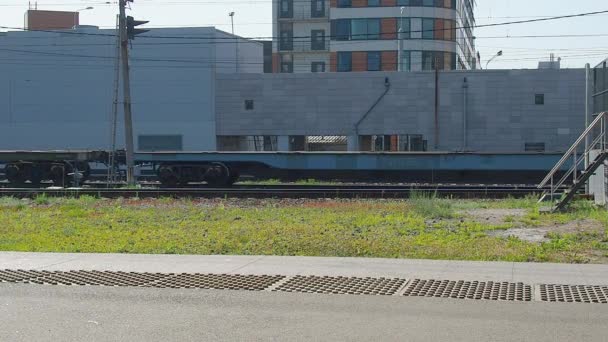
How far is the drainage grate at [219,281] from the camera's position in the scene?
30.3ft

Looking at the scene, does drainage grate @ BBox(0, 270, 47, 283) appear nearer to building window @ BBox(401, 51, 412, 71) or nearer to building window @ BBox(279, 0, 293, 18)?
building window @ BBox(401, 51, 412, 71)

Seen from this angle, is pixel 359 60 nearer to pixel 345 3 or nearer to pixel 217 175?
pixel 345 3

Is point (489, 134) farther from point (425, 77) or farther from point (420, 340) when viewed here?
point (420, 340)

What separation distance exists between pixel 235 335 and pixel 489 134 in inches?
1669

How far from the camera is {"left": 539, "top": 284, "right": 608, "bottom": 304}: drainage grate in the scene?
27.2 ft

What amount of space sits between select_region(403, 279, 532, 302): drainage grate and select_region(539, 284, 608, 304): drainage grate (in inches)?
7.7

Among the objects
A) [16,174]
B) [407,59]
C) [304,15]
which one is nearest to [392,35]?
[407,59]

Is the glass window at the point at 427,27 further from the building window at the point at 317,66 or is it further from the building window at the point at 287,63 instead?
the building window at the point at 287,63

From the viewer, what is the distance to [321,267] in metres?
10.7

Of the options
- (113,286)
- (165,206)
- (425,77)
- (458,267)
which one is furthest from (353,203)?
(425,77)

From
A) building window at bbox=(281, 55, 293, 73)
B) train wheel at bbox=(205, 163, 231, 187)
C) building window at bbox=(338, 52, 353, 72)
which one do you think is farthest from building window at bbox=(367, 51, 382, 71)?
train wheel at bbox=(205, 163, 231, 187)

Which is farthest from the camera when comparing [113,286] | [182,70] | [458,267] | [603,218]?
[182,70]

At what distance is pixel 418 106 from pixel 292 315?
4160 centimetres

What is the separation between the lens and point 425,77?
47.8 metres
